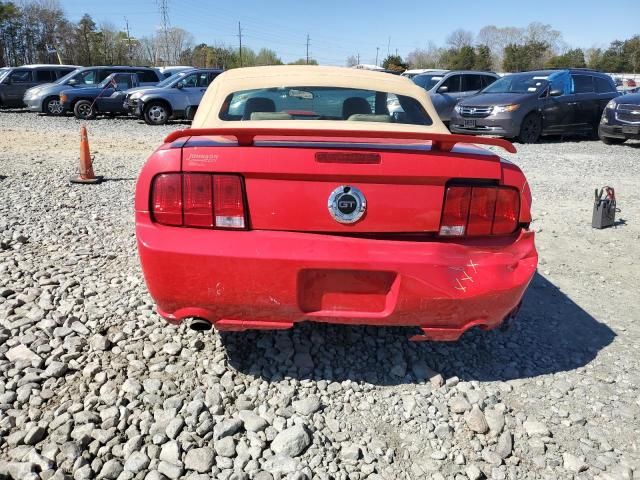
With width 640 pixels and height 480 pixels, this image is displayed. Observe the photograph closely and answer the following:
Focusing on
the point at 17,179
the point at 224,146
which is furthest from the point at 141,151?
the point at 224,146

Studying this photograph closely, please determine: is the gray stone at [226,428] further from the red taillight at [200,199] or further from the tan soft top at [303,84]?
the tan soft top at [303,84]

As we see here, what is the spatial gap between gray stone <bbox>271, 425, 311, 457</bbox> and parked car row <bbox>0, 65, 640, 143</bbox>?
9.38m

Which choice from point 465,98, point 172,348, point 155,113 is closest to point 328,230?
point 172,348

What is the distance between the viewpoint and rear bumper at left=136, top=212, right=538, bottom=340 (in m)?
2.29

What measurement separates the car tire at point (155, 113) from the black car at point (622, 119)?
11.6 m

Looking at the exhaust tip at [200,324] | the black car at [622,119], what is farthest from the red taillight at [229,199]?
the black car at [622,119]

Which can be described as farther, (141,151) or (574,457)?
(141,151)

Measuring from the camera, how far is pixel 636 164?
1028 centimetres

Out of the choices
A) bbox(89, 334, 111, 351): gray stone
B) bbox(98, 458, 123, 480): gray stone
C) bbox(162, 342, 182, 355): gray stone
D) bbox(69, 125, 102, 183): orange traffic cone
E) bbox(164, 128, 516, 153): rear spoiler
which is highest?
bbox(164, 128, 516, 153): rear spoiler

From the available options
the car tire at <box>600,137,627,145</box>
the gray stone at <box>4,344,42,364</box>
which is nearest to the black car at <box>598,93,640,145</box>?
the car tire at <box>600,137,627,145</box>

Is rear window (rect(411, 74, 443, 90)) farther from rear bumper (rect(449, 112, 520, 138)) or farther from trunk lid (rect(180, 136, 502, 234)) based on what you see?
trunk lid (rect(180, 136, 502, 234))

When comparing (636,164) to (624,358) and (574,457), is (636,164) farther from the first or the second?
(574,457)

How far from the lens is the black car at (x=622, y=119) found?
38.6ft

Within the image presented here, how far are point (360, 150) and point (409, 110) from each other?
5.26 ft
